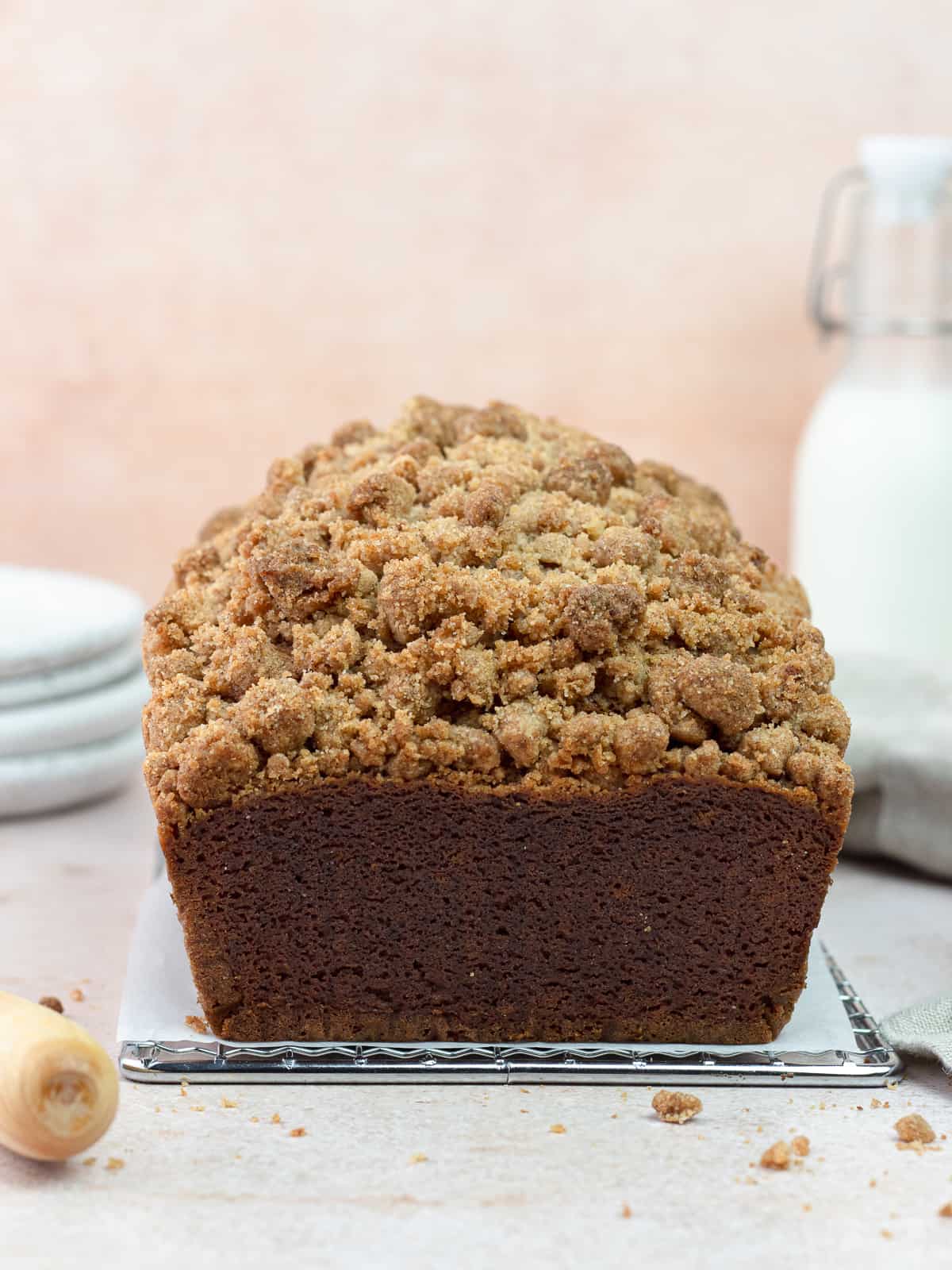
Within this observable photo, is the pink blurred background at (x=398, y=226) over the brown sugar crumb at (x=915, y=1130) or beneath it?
over

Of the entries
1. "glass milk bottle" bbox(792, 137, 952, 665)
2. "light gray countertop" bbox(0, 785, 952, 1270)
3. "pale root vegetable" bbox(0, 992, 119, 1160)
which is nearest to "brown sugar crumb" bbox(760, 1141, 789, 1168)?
"light gray countertop" bbox(0, 785, 952, 1270)

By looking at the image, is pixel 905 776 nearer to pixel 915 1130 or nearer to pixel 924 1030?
pixel 924 1030

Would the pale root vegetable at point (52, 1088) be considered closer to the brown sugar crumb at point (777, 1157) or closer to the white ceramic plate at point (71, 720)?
the brown sugar crumb at point (777, 1157)

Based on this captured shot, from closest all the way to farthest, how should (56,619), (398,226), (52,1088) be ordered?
(52,1088)
(56,619)
(398,226)

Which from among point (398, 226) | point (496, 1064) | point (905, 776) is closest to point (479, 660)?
point (496, 1064)

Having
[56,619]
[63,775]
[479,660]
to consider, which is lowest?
[63,775]

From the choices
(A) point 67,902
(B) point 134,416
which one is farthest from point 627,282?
(A) point 67,902

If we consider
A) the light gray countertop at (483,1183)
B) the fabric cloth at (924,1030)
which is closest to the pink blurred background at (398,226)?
the fabric cloth at (924,1030)

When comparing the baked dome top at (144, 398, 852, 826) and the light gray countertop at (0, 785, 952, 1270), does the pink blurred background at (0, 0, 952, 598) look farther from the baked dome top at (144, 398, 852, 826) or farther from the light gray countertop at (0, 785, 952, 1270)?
the light gray countertop at (0, 785, 952, 1270)
